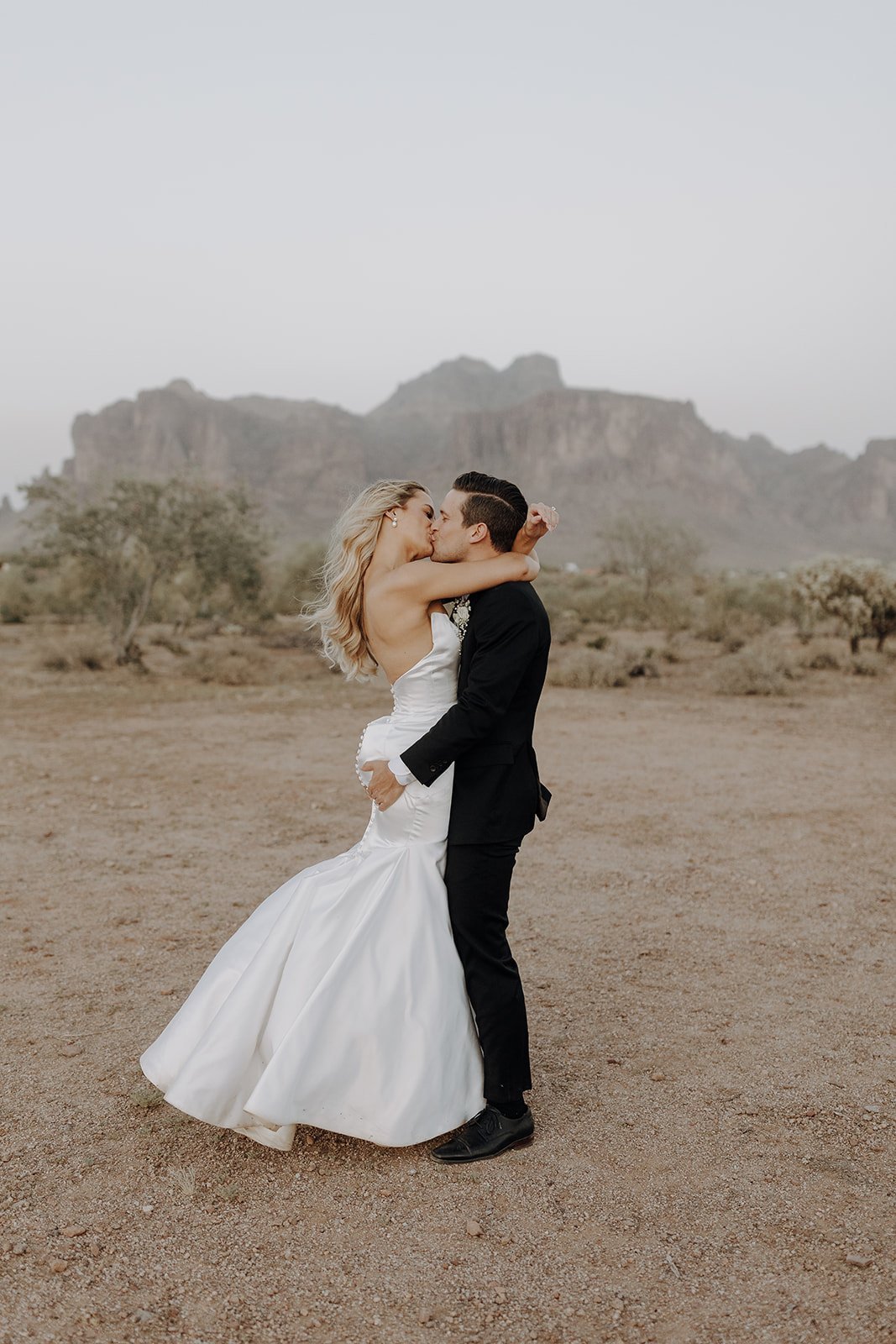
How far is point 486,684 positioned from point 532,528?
62cm

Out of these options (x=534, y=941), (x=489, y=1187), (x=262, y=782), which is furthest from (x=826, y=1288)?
(x=262, y=782)

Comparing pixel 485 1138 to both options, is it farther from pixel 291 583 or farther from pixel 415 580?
pixel 291 583

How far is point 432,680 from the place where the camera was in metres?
3.62

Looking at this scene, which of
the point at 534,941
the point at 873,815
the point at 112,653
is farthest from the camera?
the point at 112,653

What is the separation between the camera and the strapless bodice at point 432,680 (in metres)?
3.61

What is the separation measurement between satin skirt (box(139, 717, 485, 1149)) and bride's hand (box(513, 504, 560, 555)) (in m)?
0.74

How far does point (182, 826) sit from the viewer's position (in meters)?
8.47

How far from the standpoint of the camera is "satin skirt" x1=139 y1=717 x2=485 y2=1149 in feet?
11.1

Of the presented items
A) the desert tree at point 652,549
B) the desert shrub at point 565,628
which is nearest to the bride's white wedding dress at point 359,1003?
the desert shrub at point 565,628

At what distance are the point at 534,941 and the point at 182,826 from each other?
3633mm

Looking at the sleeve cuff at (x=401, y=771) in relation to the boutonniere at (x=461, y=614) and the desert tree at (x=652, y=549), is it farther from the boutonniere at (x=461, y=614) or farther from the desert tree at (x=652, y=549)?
the desert tree at (x=652, y=549)

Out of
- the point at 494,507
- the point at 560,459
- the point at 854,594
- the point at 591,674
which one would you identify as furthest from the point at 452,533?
the point at 560,459

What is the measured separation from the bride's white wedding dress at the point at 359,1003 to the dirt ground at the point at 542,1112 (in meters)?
0.27

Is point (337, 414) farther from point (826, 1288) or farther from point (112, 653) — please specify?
point (826, 1288)
